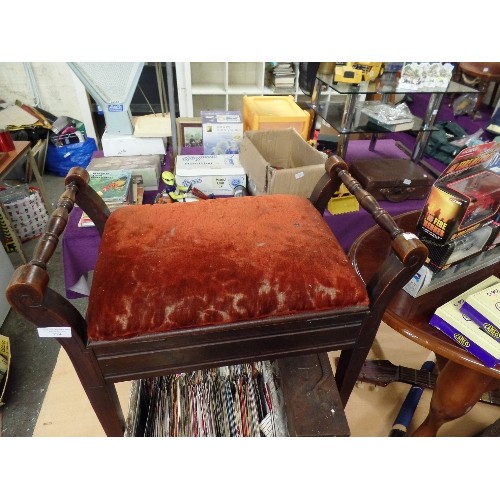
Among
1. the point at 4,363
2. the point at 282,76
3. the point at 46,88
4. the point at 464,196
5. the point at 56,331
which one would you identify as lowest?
the point at 4,363

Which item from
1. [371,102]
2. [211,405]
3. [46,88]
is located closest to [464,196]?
[211,405]

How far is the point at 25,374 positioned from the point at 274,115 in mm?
1828

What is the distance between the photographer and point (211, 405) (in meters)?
1.04

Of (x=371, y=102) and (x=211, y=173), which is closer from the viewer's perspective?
(x=211, y=173)

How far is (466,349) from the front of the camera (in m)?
0.85

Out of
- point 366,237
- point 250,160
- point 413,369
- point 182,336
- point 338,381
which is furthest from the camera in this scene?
point 250,160

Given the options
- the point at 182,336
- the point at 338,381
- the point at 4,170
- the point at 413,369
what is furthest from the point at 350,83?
the point at 4,170

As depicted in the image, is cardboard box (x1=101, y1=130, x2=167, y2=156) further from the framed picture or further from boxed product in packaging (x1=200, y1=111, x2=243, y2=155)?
boxed product in packaging (x1=200, y1=111, x2=243, y2=155)

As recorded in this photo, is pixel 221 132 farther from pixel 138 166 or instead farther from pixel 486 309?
pixel 486 309

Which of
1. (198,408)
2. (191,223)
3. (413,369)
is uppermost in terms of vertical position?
(191,223)

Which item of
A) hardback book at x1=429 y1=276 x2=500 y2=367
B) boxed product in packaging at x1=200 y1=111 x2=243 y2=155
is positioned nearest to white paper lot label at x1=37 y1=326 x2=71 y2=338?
hardback book at x1=429 y1=276 x2=500 y2=367

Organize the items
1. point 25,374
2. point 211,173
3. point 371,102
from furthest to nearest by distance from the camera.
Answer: point 371,102 → point 25,374 → point 211,173

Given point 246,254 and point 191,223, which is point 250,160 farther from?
point 246,254

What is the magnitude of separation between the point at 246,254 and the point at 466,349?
57cm
